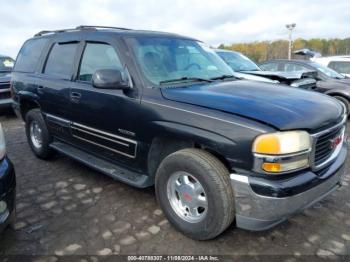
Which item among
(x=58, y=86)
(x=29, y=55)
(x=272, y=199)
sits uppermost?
(x=29, y=55)

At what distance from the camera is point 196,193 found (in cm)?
298

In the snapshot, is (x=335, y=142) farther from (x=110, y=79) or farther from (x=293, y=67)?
(x=293, y=67)

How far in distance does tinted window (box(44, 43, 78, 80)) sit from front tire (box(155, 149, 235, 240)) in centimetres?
205

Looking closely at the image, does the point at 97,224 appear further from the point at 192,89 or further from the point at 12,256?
the point at 192,89

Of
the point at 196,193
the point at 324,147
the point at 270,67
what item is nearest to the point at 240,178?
the point at 196,193

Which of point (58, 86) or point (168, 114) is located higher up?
point (58, 86)

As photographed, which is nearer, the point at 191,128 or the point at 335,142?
the point at 191,128

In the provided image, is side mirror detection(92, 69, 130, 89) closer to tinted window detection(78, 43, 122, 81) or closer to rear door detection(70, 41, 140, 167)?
rear door detection(70, 41, 140, 167)

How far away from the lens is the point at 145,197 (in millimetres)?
3943

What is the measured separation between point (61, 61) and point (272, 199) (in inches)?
131

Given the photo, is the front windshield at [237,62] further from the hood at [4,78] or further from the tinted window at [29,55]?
the hood at [4,78]

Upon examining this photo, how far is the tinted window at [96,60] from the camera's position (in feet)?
12.0

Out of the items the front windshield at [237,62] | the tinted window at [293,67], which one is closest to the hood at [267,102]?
the front windshield at [237,62]

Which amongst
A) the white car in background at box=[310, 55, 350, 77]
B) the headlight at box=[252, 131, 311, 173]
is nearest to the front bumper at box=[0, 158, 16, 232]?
the headlight at box=[252, 131, 311, 173]
